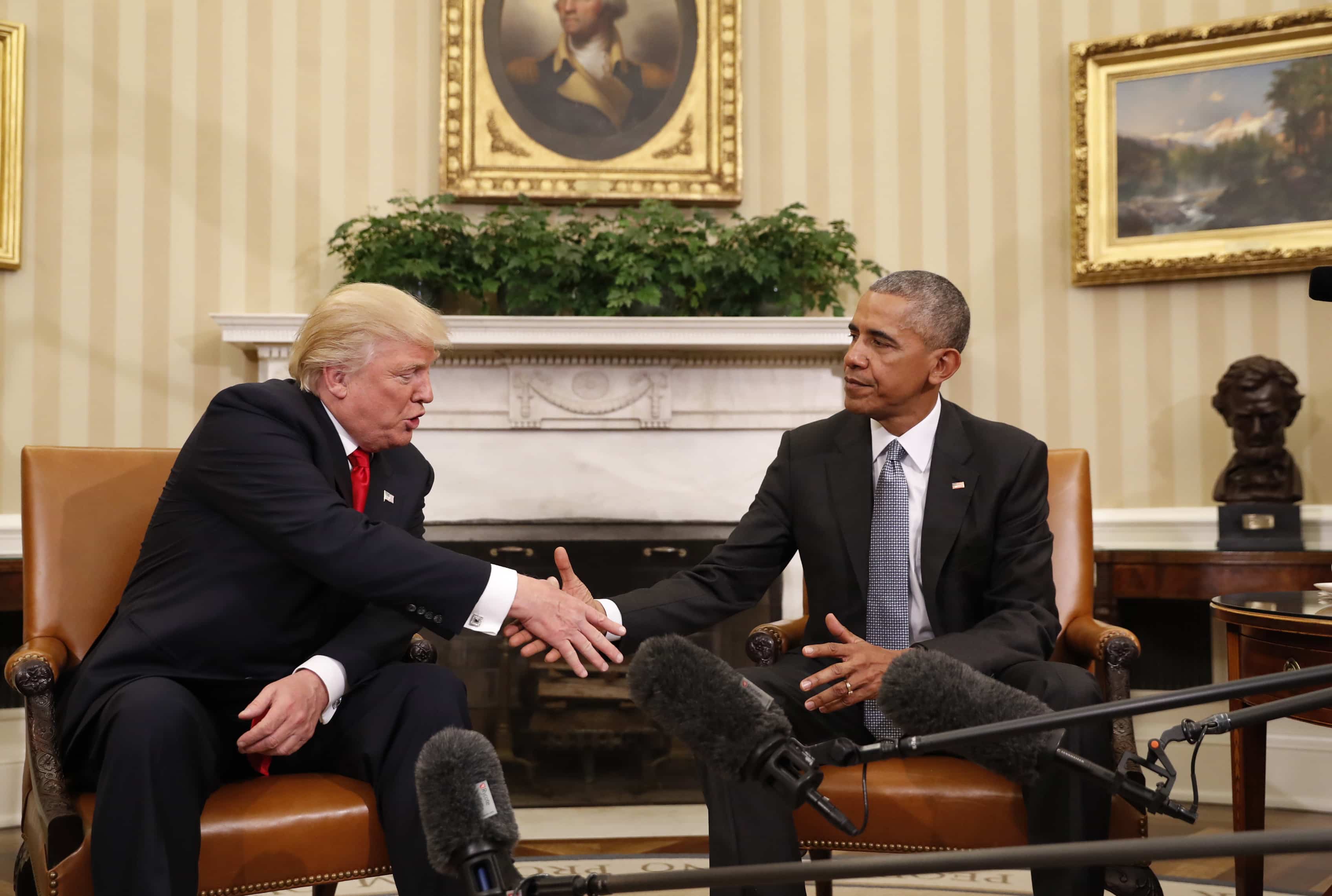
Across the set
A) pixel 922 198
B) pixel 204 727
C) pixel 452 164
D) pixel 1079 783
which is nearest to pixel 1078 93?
pixel 922 198

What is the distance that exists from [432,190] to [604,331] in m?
1.08

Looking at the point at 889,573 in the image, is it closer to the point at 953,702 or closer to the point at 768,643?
the point at 768,643

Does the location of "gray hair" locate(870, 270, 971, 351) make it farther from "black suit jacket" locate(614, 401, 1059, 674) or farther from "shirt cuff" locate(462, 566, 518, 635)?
"shirt cuff" locate(462, 566, 518, 635)

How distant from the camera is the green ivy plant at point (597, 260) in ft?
13.5

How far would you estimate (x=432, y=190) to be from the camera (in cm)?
451

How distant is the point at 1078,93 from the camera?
14.6ft

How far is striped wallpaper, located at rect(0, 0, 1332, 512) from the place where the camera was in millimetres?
4336

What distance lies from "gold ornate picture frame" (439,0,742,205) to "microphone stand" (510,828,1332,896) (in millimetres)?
3908

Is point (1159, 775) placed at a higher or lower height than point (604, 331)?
lower

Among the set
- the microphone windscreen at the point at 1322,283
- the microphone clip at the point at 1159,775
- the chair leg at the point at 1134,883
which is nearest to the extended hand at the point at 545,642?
the chair leg at the point at 1134,883

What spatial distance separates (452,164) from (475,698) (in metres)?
2.19

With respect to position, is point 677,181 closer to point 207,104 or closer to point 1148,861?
point 207,104

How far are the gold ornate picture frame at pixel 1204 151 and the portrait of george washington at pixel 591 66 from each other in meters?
1.70

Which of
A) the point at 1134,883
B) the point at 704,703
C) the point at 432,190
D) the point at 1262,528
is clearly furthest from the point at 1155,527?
the point at 704,703
